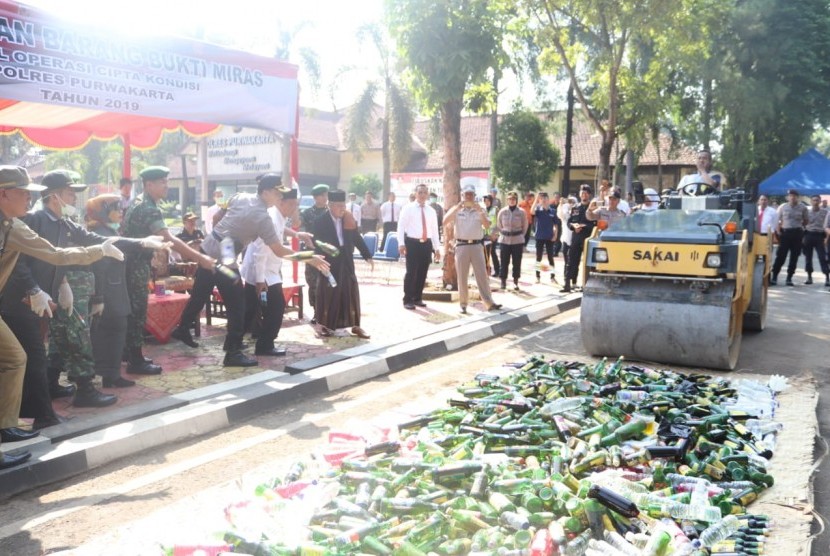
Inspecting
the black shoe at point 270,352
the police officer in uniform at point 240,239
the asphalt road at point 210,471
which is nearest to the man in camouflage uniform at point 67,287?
the asphalt road at point 210,471

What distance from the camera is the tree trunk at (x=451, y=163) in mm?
12531

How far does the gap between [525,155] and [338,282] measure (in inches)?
952

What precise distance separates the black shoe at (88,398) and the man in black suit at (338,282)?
10.8 ft

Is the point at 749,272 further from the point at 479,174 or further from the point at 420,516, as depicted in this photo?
the point at 479,174

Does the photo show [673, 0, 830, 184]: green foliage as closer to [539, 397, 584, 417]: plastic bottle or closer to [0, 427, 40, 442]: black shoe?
[539, 397, 584, 417]: plastic bottle

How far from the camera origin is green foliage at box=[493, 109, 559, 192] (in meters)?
31.6

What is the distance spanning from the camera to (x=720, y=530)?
11.8 feet

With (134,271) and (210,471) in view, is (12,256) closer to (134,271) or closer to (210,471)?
(210,471)

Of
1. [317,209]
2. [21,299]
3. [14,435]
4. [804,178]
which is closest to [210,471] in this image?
[14,435]

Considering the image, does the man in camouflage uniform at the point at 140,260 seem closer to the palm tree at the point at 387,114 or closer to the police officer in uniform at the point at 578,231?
the police officer in uniform at the point at 578,231

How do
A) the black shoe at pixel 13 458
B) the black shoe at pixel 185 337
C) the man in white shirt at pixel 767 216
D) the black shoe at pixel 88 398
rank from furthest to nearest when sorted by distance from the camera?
1. the man in white shirt at pixel 767 216
2. the black shoe at pixel 185 337
3. the black shoe at pixel 88 398
4. the black shoe at pixel 13 458

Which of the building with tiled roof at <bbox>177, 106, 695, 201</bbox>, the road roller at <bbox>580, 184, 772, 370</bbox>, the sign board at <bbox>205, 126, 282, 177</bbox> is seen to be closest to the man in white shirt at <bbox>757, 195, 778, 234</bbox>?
the road roller at <bbox>580, 184, 772, 370</bbox>

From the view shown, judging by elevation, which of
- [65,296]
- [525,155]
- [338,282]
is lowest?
[338,282]

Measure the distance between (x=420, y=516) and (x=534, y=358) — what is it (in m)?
3.71
